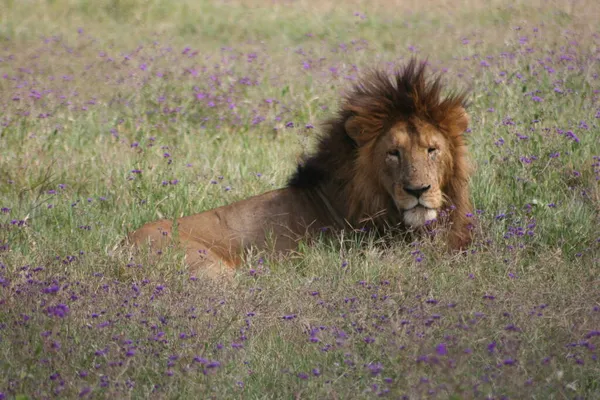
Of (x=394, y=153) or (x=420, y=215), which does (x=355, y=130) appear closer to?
(x=394, y=153)

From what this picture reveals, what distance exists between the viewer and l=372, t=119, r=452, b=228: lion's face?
516cm

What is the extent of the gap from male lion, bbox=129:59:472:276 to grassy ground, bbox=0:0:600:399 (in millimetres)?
188

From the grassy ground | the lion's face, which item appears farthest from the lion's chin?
the grassy ground

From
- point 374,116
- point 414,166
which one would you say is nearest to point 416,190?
point 414,166

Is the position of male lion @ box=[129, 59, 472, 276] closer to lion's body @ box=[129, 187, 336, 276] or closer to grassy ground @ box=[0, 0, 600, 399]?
lion's body @ box=[129, 187, 336, 276]

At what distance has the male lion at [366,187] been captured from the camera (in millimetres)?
5250

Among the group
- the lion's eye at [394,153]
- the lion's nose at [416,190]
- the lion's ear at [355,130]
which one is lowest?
the lion's nose at [416,190]

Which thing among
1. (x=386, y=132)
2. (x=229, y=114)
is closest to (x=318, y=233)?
(x=386, y=132)

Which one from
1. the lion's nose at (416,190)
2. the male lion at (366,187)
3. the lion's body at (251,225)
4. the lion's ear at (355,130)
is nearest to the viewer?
the lion's nose at (416,190)

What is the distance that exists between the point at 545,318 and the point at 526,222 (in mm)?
1522

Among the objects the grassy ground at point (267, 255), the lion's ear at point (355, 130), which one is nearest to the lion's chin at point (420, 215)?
the grassy ground at point (267, 255)

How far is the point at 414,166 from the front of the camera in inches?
203

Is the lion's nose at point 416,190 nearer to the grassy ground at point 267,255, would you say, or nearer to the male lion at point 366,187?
the male lion at point 366,187

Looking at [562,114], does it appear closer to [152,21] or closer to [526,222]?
[526,222]
